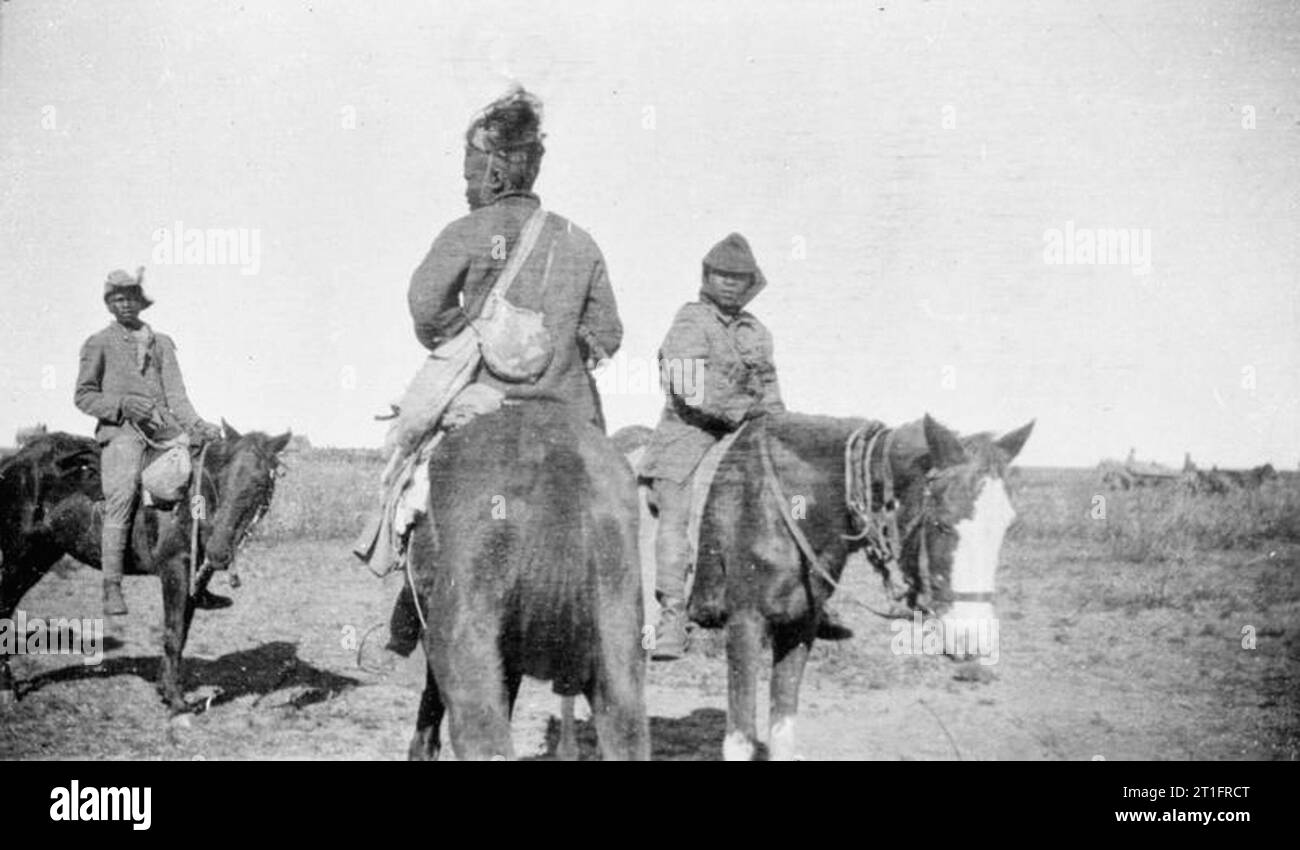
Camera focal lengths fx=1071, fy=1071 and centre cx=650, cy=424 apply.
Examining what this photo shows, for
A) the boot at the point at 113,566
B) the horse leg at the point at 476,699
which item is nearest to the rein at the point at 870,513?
the horse leg at the point at 476,699

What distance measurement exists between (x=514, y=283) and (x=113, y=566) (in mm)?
4429

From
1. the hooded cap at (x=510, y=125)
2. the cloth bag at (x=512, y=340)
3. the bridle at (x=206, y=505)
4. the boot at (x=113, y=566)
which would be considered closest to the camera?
the cloth bag at (x=512, y=340)

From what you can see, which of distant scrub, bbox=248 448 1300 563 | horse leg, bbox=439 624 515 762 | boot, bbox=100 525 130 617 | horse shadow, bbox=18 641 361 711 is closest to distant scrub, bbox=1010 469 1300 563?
distant scrub, bbox=248 448 1300 563

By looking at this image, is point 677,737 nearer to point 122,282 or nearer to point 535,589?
point 535,589

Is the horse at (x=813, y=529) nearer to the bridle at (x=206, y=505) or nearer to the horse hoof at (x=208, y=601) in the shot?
Answer: the bridle at (x=206, y=505)

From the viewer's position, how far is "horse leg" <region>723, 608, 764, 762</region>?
5066mm

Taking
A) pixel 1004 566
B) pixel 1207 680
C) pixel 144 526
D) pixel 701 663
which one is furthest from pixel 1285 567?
pixel 144 526

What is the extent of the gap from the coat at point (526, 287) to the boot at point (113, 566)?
3.87 meters

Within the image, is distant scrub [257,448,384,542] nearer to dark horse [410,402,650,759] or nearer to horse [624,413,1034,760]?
horse [624,413,1034,760]

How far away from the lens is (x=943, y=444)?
482 centimetres

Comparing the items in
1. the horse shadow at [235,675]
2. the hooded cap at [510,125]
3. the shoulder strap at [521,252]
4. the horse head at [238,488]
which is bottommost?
the horse shadow at [235,675]

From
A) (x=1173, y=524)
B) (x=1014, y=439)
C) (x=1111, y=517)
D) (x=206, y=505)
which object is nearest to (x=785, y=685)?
(x=1014, y=439)

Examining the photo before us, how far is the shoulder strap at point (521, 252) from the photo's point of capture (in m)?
4.14
